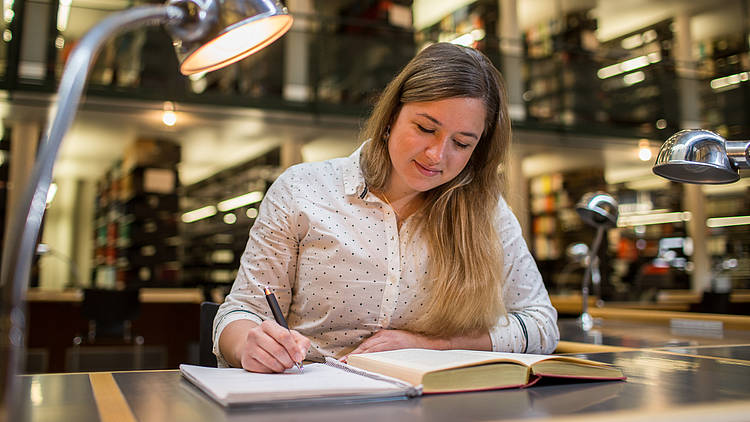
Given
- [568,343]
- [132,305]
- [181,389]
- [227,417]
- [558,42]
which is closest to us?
[227,417]

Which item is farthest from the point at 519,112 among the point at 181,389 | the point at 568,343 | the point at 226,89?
the point at 181,389

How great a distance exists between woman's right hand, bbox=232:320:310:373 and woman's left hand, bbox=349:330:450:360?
0.25 m

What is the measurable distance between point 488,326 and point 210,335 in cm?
62

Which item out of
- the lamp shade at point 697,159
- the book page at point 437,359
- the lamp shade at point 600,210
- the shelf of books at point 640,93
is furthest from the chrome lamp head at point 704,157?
the shelf of books at point 640,93

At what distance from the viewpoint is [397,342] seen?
1298 millimetres

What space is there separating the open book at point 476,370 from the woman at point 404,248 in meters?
0.29

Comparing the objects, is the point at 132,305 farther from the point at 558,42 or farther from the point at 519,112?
the point at 558,42

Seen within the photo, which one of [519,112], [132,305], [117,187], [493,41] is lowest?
[132,305]

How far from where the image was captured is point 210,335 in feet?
4.92

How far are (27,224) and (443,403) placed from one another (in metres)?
0.51

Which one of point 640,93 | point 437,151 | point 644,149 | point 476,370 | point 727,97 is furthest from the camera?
point 727,97

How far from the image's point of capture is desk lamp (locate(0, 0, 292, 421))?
1.80ft

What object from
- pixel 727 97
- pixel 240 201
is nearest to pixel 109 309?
pixel 240 201

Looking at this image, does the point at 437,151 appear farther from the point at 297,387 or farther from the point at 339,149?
the point at 339,149
